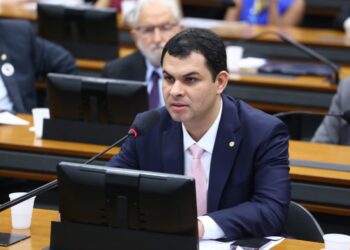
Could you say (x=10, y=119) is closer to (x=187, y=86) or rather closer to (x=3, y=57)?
(x=3, y=57)

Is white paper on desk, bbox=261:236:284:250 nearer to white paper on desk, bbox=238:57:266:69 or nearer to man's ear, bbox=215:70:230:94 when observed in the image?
man's ear, bbox=215:70:230:94

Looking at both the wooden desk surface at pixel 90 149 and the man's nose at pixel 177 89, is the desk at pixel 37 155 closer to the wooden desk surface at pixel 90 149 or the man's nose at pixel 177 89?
the wooden desk surface at pixel 90 149

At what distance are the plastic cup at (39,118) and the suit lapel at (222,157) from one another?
134cm

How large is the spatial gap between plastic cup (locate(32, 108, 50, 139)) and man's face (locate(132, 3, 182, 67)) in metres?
1.03

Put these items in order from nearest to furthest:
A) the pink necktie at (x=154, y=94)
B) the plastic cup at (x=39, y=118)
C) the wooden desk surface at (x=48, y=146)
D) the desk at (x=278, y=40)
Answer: the wooden desk surface at (x=48, y=146) → the plastic cup at (x=39, y=118) → the pink necktie at (x=154, y=94) → the desk at (x=278, y=40)

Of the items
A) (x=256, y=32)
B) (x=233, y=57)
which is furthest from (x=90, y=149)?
(x=256, y=32)

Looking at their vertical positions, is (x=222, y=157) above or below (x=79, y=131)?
above

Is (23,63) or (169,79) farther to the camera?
(23,63)

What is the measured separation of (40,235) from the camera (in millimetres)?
3320

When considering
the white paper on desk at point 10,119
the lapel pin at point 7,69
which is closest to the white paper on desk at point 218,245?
the white paper on desk at point 10,119

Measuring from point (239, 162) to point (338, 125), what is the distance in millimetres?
1546

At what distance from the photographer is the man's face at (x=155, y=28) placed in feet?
18.4

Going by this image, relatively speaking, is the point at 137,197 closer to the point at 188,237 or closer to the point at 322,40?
the point at 188,237

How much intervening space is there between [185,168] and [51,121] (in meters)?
1.20
